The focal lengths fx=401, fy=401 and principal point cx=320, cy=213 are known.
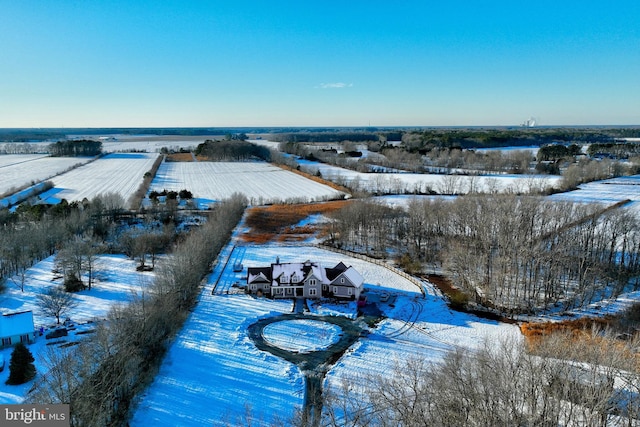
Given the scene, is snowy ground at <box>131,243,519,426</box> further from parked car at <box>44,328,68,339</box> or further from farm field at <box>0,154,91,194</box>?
farm field at <box>0,154,91,194</box>

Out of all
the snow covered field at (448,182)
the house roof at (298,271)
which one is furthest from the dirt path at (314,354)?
the snow covered field at (448,182)

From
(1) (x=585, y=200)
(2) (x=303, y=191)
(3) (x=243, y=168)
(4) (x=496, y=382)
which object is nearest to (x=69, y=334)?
(4) (x=496, y=382)

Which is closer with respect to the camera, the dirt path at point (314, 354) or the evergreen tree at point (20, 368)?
the dirt path at point (314, 354)

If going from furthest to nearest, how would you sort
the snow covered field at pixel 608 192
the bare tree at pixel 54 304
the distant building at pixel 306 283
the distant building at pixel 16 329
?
the snow covered field at pixel 608 192 < the distant building at pixel 306 283 < the bare tree at pixel 54 304 < the distant building at pixel 16 329

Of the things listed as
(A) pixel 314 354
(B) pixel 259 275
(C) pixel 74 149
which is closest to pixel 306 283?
(B) pixel 259 275

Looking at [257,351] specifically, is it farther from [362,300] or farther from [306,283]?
[362,300]

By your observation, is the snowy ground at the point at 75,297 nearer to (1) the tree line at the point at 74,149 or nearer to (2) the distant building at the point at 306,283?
(2) the distant building at the point at 306,283

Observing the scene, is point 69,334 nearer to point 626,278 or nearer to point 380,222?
point 380,222
